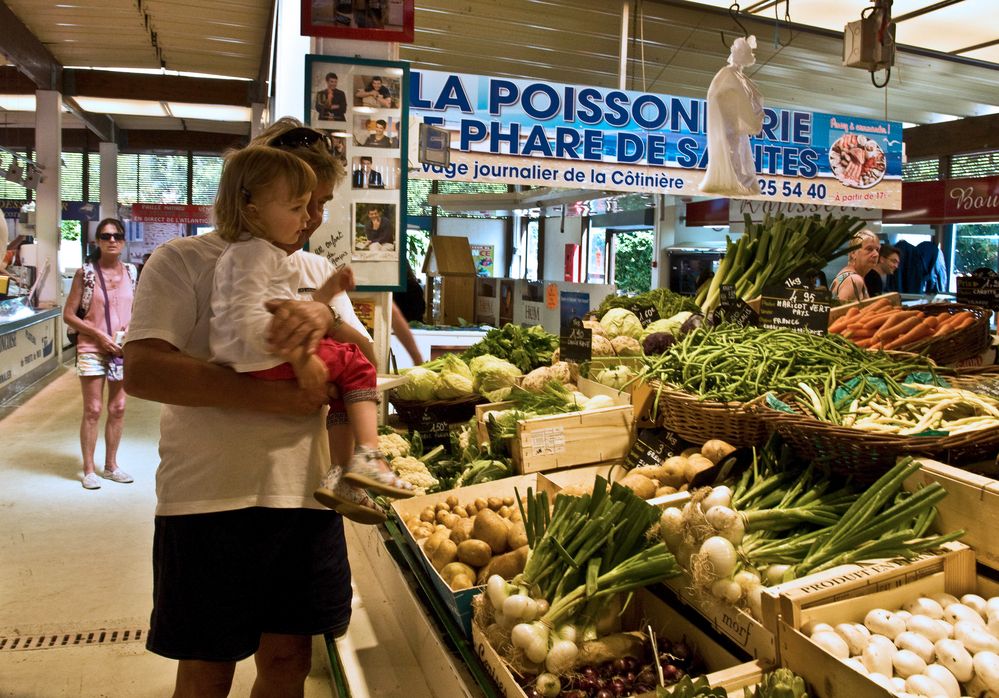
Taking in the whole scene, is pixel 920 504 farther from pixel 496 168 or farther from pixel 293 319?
pixel 496 168

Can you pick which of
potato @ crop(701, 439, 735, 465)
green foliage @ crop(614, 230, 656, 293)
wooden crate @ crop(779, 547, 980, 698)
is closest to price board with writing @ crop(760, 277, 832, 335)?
potato @ crop(701, 439, 735, 465)

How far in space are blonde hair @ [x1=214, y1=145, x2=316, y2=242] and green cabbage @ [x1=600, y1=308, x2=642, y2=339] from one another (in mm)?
3005

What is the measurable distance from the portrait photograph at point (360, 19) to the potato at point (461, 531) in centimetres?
265

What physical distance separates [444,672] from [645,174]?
448cm

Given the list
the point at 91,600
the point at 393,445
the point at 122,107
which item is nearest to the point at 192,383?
the point at 393,445

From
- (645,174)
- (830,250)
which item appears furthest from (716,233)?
(830,250)

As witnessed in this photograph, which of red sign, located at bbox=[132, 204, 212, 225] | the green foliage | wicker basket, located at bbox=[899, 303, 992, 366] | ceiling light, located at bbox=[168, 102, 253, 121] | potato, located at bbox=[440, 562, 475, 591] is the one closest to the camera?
potato, located at bbox=[440, 562, 475, 591]

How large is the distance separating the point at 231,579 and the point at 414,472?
6.11ft

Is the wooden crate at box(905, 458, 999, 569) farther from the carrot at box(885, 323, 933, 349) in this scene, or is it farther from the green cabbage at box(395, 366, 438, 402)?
the green cabbage at box(395, 366, 438, 402)

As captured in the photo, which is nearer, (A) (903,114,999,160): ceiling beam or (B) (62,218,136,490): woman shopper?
(B) (62,218,136,490): woman shopper

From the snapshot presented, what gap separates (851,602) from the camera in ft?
6.02

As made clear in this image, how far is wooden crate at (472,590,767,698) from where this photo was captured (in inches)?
70.8

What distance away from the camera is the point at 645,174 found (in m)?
6.00

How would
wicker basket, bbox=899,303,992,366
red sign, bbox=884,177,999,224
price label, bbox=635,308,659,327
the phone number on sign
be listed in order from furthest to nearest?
red sign, bbox=884,177,999,224, the phone number on sign, price label, bbox=635,308,659,327, wicker basket, bbox=899,303,992,366
